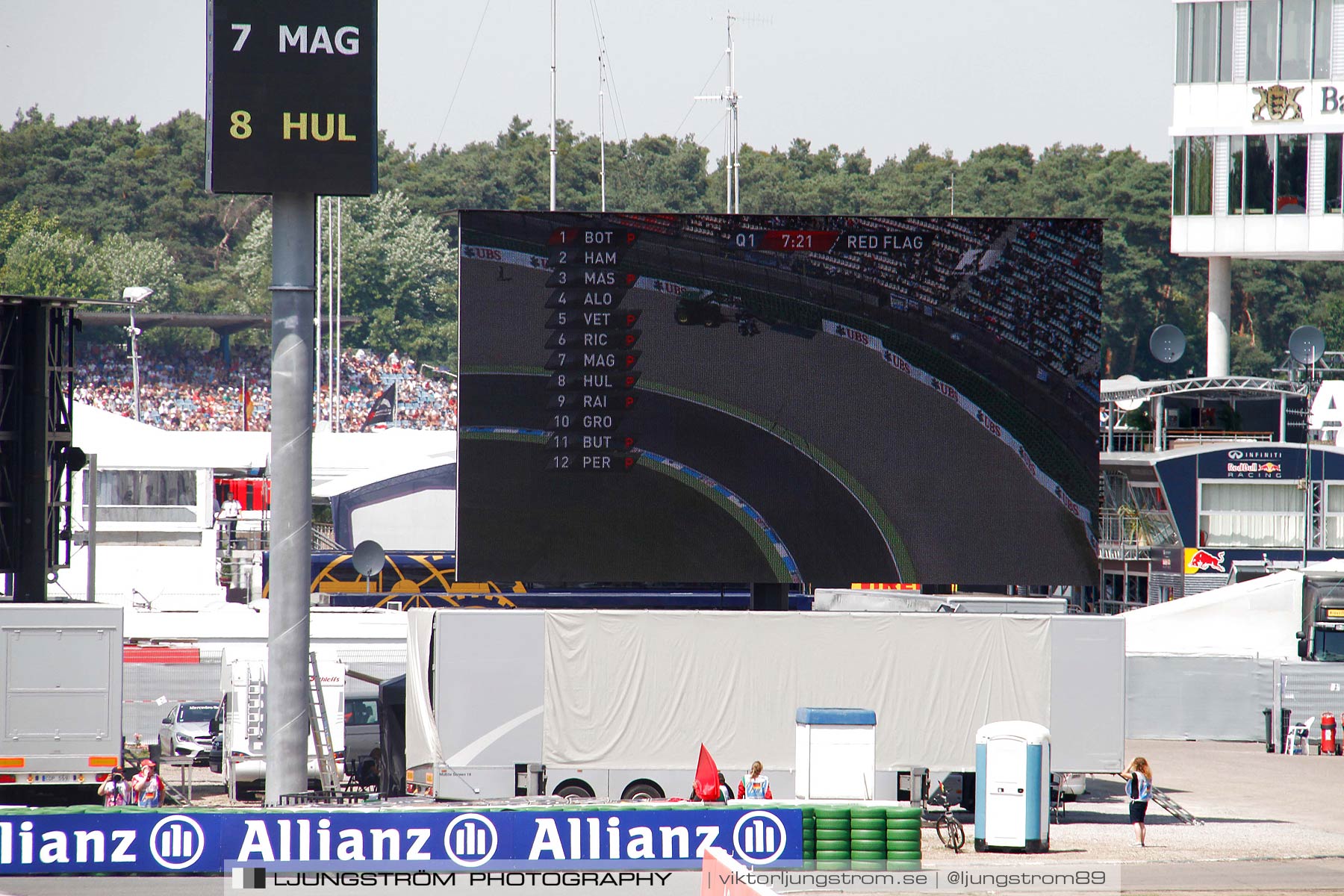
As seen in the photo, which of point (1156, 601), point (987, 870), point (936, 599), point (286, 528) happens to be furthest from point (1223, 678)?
point (286, 528)

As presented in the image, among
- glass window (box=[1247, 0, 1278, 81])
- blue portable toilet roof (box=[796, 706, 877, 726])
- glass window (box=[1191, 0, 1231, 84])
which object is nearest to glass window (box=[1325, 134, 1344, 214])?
glass window (box=[1247, 0, 1278, 81])

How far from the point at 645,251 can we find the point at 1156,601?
123ft

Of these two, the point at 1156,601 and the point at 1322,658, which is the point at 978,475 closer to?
the point at 1322,658

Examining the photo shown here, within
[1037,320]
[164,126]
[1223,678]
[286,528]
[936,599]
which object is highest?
[164,126]

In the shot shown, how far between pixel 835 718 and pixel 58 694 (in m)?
12.5

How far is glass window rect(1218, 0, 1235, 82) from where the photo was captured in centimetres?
6250

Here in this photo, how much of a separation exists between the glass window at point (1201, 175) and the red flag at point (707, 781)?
159 feet

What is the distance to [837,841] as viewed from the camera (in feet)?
68.6

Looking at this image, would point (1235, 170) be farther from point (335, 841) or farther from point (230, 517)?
point (335, 841)

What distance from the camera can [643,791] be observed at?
25.2 metres

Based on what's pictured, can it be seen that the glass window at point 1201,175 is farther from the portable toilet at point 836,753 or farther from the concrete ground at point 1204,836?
the portable toilet at point 836,753

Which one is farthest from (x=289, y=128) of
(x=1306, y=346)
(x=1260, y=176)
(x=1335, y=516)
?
(x=1260, y=176)

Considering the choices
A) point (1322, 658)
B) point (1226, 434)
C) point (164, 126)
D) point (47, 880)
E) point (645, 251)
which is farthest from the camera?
point (164, 126)

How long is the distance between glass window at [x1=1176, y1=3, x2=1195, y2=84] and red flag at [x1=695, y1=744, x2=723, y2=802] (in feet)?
162
